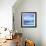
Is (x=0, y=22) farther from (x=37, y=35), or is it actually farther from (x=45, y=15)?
(x=37, y=35)

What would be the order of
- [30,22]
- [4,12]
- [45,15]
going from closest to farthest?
[4,12] → [45,15] → [30,22]

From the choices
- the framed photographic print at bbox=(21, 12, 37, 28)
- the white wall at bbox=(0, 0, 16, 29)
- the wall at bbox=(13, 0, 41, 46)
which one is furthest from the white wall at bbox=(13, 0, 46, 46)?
the white wall at bbox=(0, 0, 16, 29)

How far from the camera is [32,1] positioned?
5.88 m

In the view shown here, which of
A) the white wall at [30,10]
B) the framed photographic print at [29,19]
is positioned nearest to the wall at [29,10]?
the white wall at [30,10]

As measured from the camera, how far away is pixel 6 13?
4574 millimetres

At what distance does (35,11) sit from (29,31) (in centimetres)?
96

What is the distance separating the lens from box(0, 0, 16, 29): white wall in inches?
179

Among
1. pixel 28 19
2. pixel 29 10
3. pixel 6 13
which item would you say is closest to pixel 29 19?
pixel 28 19

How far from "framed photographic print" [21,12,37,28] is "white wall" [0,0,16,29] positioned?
4.46 ft

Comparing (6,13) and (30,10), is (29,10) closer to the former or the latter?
(30,10)

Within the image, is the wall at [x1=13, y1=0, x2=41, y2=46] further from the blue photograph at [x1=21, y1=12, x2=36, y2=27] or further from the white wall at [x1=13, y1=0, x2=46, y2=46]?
the blue photograph at [x1=21, y1=12, x2=36, y2=27]

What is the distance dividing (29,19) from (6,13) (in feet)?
5.12

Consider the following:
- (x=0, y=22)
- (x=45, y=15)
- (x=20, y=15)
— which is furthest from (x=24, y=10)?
(x=0, y=22)

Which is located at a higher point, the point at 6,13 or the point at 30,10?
the point at 30,10
